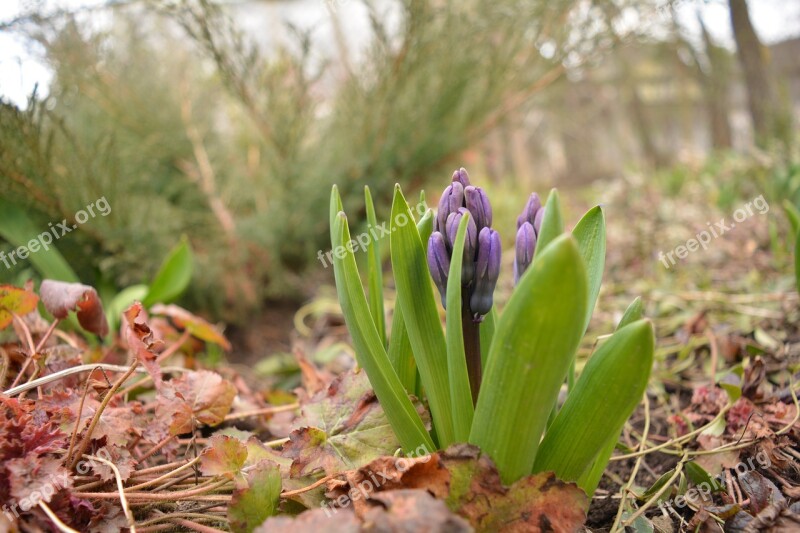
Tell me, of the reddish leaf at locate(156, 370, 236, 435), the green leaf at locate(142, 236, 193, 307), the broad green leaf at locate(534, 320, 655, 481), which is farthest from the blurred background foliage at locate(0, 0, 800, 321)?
the broad green leaf at locate(534, 320, 655, 481)

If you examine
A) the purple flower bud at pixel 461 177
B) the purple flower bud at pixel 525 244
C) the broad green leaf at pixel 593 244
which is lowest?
the broad green leaf at pixel 593 244

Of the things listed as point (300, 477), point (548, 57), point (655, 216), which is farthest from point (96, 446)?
point (655, 216)

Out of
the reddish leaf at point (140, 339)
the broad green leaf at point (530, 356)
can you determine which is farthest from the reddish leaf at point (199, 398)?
the broad green leaf at point (530, 356)

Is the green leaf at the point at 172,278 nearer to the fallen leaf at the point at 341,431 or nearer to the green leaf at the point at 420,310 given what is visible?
the fallen leaf at the point at 341,431

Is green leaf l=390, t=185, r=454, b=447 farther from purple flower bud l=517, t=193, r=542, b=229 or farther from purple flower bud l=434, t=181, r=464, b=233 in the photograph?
purple flower bud l=517, t=193, r=542, b=229

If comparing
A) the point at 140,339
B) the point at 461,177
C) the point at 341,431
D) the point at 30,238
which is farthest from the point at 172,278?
the point at 461,177

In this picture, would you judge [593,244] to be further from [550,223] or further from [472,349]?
[472,349]
